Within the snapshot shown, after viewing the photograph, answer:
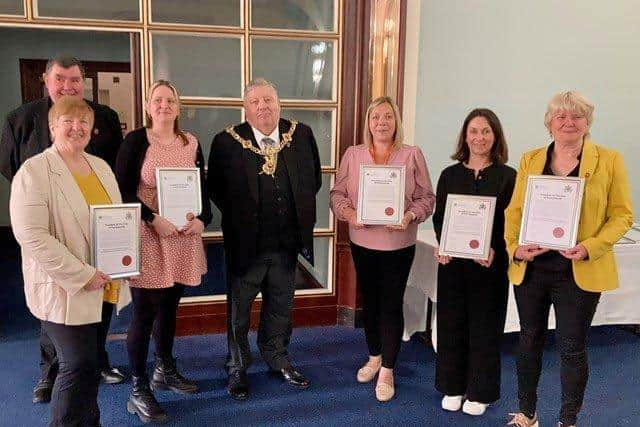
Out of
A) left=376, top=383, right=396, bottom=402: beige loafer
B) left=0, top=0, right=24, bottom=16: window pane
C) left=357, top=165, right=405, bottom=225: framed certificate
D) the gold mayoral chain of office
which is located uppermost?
left=0, top=0, right=24, bottom=16: window pane

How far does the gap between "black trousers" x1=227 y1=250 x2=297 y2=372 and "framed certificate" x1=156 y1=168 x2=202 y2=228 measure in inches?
17.0

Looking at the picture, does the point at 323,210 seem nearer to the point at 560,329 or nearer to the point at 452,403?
the point at 452,403

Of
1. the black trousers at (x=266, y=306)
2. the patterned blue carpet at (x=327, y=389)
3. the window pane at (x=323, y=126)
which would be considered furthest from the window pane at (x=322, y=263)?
the black trousers at (x=266, y=306)

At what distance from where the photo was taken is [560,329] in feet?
7.13

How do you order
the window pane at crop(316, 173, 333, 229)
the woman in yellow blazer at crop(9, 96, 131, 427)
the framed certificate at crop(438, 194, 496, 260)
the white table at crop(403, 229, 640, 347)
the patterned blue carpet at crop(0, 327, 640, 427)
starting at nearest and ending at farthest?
the woman in yellow blazer at crop(9, 96, 131, 427), the framed certificate at crop(438, 194, 496, 260), the patterned blue carpet at crop(0, 327, 640, 427), the white table at crop(403, 229, 640, 347), the window pane at crop(316, 173, 333, 229)

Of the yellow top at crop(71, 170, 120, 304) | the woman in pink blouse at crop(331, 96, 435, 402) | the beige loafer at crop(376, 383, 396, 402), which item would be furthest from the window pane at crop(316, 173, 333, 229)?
the yellow top at crop(71, 170, 120, 304)

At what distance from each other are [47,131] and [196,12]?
1.21m

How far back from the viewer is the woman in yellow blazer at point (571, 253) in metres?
2.05

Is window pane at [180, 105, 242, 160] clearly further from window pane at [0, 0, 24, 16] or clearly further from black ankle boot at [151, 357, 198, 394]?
black ankle boot at [151, 357, 198, 394]

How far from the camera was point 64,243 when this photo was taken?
1852 mm

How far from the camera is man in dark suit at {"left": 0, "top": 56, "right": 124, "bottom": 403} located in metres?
2.41

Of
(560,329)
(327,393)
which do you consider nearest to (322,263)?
(327,393)

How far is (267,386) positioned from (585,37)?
3083 millimetres

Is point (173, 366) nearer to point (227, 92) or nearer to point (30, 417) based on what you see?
point (30, 417)
